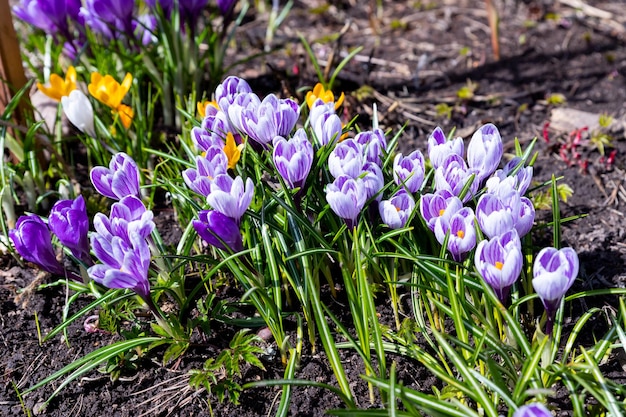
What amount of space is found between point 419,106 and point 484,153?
1.48 meters

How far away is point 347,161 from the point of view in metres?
1.67

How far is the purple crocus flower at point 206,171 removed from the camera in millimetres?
1658

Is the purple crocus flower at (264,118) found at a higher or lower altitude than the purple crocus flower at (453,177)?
higher

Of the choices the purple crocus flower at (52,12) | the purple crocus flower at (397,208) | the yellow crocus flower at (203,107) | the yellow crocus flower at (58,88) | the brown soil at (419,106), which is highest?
the purple crocus flower at (52,12)

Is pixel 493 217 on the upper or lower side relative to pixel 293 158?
lower

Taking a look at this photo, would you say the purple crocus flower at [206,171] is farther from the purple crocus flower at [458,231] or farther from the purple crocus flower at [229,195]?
the purple crocus flower at [458,231]

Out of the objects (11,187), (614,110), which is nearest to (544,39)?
(614,110)

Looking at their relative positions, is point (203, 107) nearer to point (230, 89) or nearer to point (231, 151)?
point (230, 89)

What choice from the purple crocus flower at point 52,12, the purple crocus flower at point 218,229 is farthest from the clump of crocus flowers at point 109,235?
the purple crocus flower at point 52,12

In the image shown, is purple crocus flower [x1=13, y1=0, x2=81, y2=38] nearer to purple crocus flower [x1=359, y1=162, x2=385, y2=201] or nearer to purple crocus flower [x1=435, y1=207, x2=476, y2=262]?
purple crocus flower [x1=359, y1=162, x2=385, y2=201]

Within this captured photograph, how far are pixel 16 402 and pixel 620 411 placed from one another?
1496 millimetres

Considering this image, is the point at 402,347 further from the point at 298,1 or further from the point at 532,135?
the point at 298,1

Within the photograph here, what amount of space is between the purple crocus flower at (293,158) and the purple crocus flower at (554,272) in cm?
61

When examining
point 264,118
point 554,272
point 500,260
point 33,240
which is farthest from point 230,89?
point 554,272
